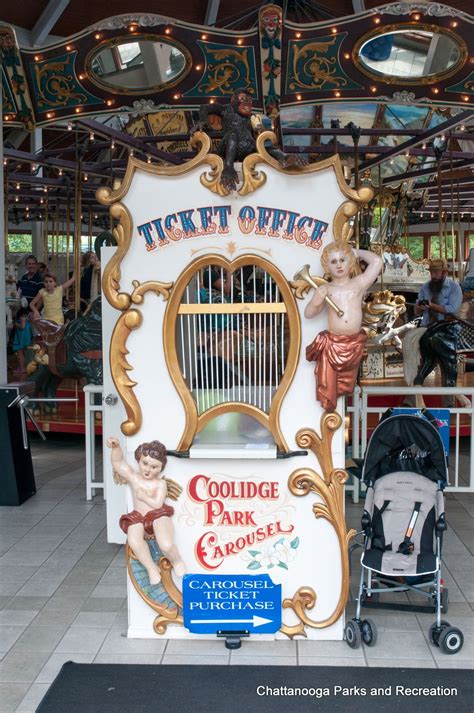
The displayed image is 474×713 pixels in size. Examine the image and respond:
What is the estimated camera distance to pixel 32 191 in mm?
17812

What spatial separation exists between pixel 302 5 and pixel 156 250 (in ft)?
26.6

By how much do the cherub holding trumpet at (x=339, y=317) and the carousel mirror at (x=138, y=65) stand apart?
3.71m

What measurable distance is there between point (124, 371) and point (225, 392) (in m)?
0.48

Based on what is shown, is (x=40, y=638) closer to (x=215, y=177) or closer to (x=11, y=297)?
(x=215, y=177)

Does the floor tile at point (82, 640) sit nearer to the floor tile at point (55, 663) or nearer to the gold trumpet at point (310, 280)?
the floor tile at point (55, 663)

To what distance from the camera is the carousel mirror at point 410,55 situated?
20.2ft

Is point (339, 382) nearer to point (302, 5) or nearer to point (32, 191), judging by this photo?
point (302, 5)

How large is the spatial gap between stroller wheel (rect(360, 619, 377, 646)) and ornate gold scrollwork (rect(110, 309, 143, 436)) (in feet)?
4.46

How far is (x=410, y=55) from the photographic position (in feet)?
21.0

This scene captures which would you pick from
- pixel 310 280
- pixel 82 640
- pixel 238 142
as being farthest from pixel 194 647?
pixel 238 142

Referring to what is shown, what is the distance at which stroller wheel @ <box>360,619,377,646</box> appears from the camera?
354 cm

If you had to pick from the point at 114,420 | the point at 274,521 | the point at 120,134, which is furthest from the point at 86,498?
the point at 120,134

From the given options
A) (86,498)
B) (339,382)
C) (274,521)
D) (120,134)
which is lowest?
(86,498)

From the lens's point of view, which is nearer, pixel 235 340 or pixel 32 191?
pixel 235 340
